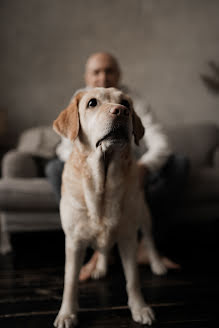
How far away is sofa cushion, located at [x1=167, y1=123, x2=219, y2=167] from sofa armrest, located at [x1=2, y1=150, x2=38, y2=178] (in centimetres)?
131

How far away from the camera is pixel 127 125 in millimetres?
868

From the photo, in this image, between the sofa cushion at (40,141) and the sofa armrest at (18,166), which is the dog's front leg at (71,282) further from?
the sofa cushion at (40,141)

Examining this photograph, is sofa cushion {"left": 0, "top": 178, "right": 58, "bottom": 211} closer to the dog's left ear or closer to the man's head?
the man's head

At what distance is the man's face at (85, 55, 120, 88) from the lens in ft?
5.40

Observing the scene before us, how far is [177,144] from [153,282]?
1.50 m

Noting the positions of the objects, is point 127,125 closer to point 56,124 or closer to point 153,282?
point 56,124

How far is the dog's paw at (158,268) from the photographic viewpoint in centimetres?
141

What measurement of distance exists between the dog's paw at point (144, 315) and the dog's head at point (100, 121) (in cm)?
62

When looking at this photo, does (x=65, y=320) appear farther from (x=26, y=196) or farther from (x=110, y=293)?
(x=26, y=196)

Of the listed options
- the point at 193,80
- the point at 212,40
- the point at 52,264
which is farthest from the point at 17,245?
the point at 212,40

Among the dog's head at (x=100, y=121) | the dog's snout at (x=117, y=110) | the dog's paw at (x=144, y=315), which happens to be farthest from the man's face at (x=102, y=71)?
the dog's paw at (x=144, y=315)

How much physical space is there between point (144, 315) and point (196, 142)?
6.17ft

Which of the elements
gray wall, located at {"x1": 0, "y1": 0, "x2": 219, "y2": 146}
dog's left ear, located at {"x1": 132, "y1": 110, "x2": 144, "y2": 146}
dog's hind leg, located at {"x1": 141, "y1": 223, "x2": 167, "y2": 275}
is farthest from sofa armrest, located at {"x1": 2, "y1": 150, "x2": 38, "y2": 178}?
gray wall, located at {"x1": 0, "y1": 0, "x2": 219, "y2": 146}

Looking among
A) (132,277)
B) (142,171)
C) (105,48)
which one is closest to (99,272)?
(132,277)
